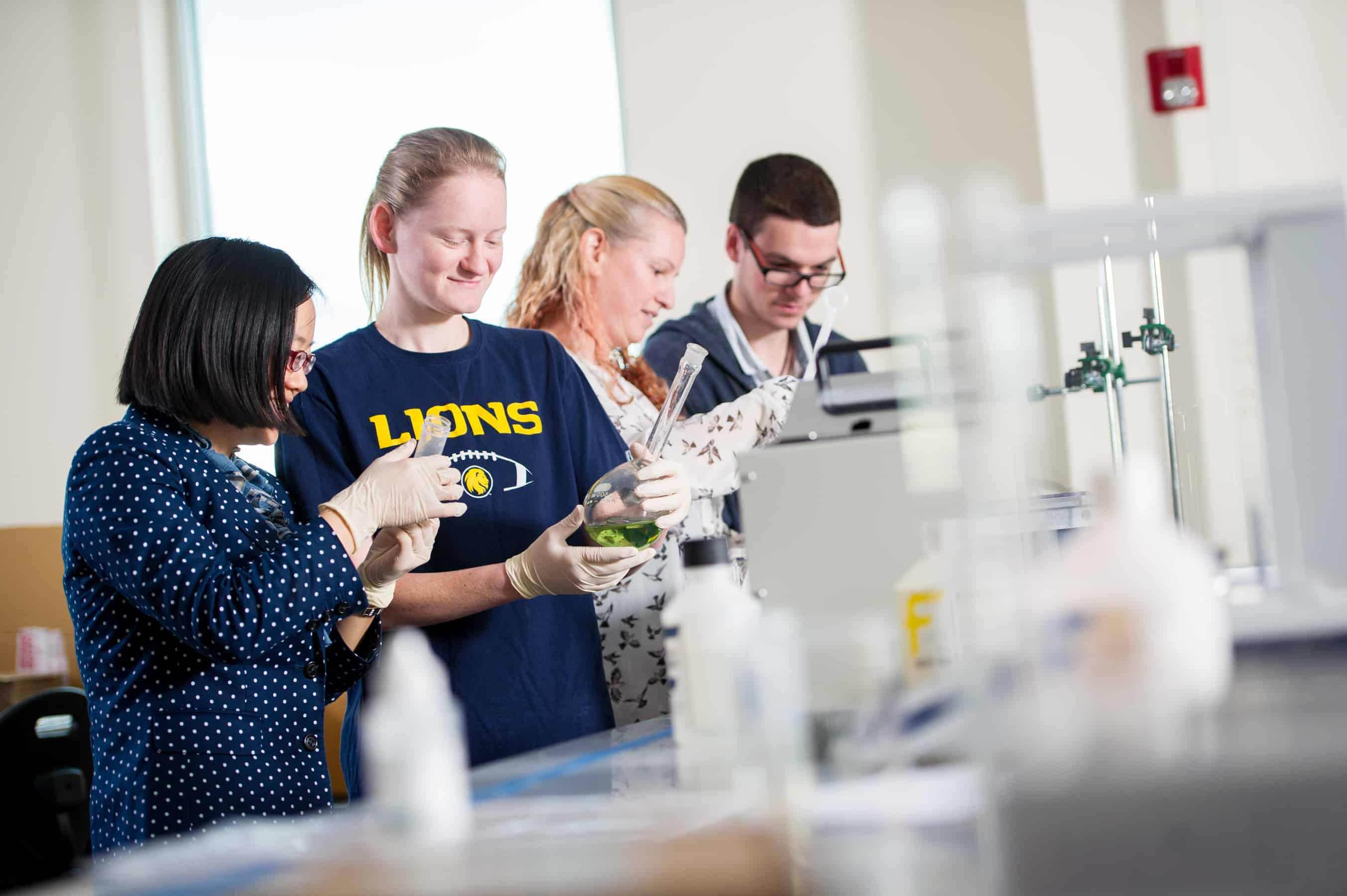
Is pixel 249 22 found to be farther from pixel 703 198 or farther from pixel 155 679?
pixel 155 679

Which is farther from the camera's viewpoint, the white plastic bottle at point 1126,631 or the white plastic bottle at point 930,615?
the white plastic bottle at point 930,615

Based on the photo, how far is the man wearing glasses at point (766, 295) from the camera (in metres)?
2.59

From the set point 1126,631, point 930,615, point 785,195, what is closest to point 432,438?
point 930,615

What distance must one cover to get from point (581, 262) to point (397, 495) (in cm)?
118

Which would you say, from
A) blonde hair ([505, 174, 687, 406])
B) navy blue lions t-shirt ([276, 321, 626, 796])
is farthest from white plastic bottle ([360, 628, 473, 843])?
blonde hair ([505, 174, 687, 406])

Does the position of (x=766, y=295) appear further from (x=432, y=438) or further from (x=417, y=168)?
(x=432, y=438)

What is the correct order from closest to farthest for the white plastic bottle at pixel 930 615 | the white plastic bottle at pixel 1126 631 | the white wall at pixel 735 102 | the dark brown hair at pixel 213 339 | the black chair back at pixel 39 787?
1. the white plastic bottle at pixel 1126 631
2. the white plastic bottle at pixel 930 615
3. the dark brown hair at pixel 213 339
4. the black chair back at pixel 39 787
5. the white wall at pixel 735 102

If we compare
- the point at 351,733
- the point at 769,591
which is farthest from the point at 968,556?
the point at 351,733

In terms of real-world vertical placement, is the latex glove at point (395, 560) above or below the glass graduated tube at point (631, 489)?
below

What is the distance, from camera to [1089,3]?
9.73 feet

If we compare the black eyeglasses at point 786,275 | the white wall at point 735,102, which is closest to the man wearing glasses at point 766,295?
the black eyeglasses at point 786,275

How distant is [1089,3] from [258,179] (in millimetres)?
2447

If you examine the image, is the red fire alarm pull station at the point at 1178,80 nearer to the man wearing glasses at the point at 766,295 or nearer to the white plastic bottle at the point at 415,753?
the man wearing glasses at the point at 766,295

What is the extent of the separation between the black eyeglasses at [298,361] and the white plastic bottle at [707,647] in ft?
2.40
